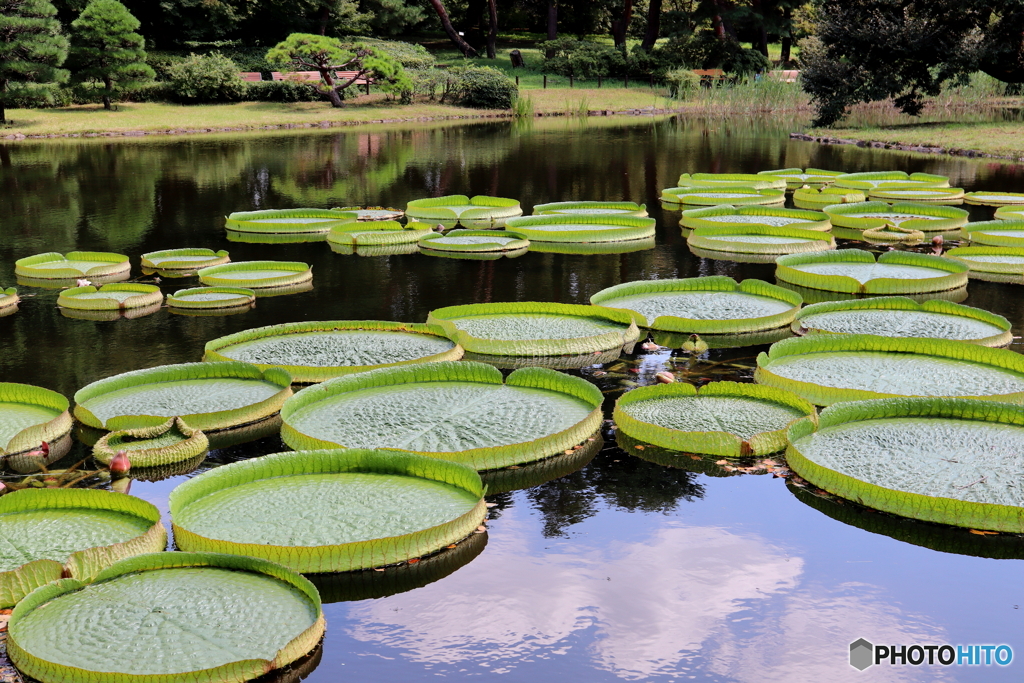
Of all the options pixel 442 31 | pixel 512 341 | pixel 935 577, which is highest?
pixel 442 31

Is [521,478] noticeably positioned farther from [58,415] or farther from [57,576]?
[58,415]

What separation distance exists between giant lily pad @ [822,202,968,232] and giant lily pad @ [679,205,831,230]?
408 mm

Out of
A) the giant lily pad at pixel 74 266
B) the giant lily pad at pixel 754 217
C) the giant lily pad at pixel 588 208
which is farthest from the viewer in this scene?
the giant lily pad at pixel 588 208

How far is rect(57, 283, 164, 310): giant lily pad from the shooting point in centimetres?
736

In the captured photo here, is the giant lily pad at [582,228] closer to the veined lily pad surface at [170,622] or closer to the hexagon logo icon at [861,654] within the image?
the veined lily pad surface at [170,622]

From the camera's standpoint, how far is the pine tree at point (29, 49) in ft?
Answer: 82.0

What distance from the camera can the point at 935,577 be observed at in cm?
353

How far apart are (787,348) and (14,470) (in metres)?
4.13

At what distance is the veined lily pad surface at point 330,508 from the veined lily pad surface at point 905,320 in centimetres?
304

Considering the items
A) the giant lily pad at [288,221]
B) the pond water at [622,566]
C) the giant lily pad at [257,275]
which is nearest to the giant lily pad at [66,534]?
the pond water at [622,566]

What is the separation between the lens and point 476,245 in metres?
9.70

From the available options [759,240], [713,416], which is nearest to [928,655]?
[713,416]

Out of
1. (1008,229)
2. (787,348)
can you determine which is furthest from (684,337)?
(1008,229)

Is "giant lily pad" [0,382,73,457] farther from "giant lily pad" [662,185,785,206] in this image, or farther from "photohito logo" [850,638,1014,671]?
"giant lily pad" [662,185,785,206]
